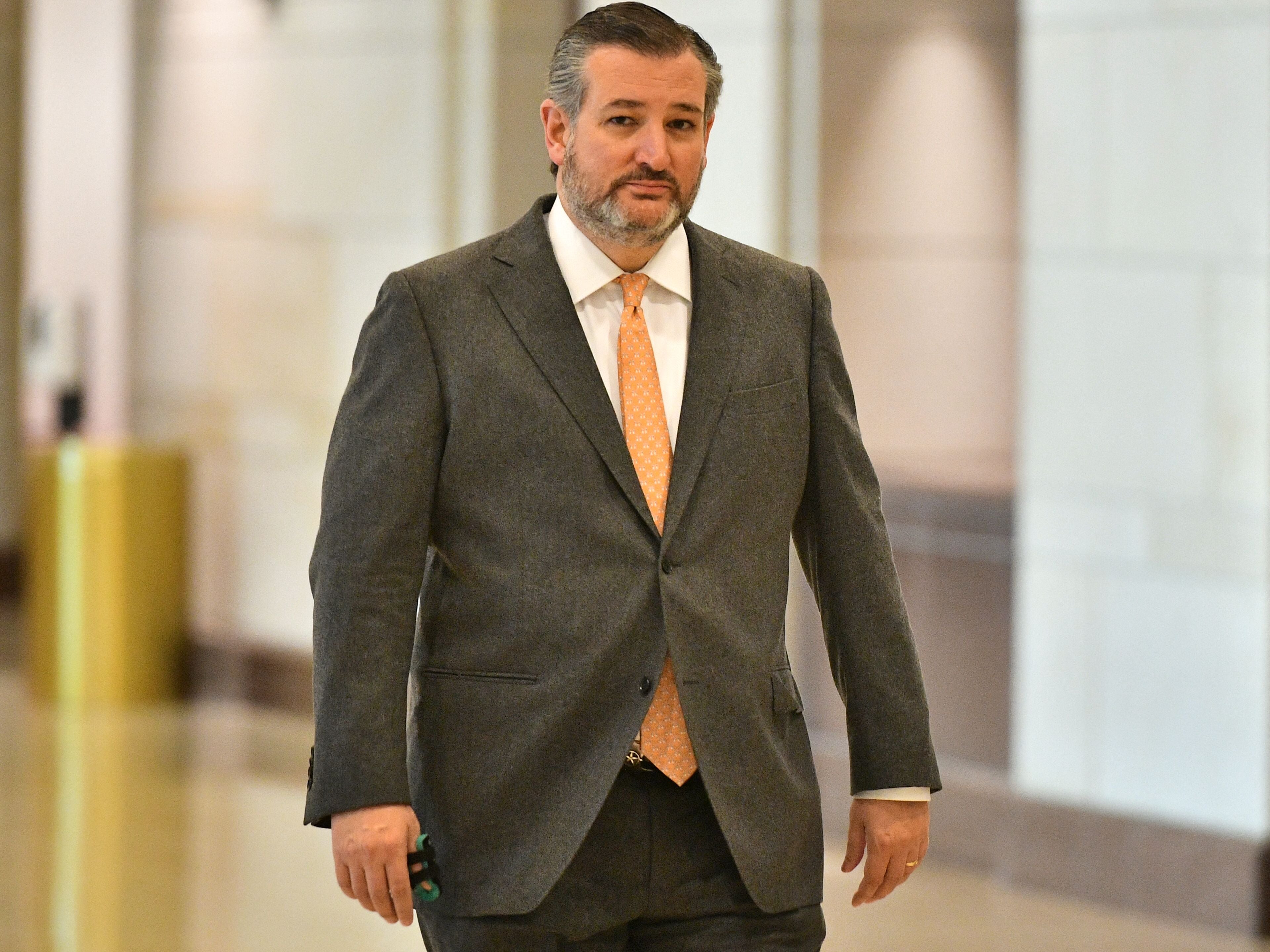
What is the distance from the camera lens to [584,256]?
2574mm

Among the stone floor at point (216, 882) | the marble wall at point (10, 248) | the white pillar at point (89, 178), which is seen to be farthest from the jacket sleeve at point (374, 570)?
the marble wall at point (10, 248)

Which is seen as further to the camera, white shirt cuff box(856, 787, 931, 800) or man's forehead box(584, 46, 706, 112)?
white shirt cuff box(856, 787, 931, 800)

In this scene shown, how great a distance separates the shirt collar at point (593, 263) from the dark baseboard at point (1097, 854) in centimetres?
310

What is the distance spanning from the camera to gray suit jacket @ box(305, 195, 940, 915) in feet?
7.97

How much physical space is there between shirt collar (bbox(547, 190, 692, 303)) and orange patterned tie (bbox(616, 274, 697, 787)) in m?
0.02

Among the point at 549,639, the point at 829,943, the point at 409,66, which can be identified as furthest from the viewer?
the point at 409,66

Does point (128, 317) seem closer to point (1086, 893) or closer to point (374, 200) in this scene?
point (374, 200)

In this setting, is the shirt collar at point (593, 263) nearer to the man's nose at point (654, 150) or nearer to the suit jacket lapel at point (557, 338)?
the suit jacket lapel at point (557, 338)

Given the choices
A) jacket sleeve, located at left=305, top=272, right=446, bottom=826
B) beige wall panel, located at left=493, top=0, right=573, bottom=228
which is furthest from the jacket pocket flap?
beige wall panel, located at left=493, top=0, right=573, bottom=228

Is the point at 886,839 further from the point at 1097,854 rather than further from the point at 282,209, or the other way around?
the point at 282,209

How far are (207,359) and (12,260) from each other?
3444 millimetres

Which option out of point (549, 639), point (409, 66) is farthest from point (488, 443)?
point (409, 66)

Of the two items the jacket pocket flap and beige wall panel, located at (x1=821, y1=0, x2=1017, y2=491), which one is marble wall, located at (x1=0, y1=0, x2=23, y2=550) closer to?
beige wall panel, located at (x1=821, y1=0, x2=1017, y2=491)

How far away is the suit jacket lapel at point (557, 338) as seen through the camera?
247cm
